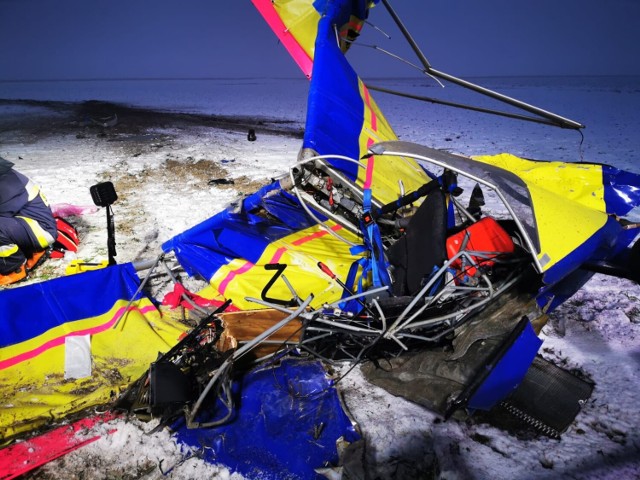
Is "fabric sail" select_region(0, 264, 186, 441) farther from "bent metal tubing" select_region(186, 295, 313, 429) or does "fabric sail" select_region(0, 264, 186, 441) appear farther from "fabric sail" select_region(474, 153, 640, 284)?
"fabric sail" select_region(474, 153, 640, 284)

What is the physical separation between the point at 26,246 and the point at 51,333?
1784 millimetres

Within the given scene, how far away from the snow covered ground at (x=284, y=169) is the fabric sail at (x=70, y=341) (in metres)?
0.42

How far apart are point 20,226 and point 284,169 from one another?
15.3 ft

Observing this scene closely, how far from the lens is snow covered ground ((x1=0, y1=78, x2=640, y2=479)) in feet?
6.77

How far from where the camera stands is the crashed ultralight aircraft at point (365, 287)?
2131mm

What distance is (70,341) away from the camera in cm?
281

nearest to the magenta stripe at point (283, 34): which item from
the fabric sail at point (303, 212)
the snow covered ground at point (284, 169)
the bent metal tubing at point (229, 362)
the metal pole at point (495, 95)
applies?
the fabric sail at point (303, 212)

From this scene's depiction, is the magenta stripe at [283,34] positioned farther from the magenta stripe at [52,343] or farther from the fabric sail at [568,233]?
the magenta stripe at [52,343]

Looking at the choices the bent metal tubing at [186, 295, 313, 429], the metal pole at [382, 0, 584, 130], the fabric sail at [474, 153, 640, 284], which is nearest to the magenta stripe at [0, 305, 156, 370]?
the bent metal tubing at [186, 295, 313, 429]

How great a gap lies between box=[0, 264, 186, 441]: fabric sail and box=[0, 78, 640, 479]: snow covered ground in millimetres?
421

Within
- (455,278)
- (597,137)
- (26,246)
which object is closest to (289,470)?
(455,278)

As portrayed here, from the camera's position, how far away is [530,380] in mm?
2340

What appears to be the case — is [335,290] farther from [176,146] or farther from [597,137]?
[597,137]

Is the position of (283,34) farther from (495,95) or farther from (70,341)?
(70,341)
